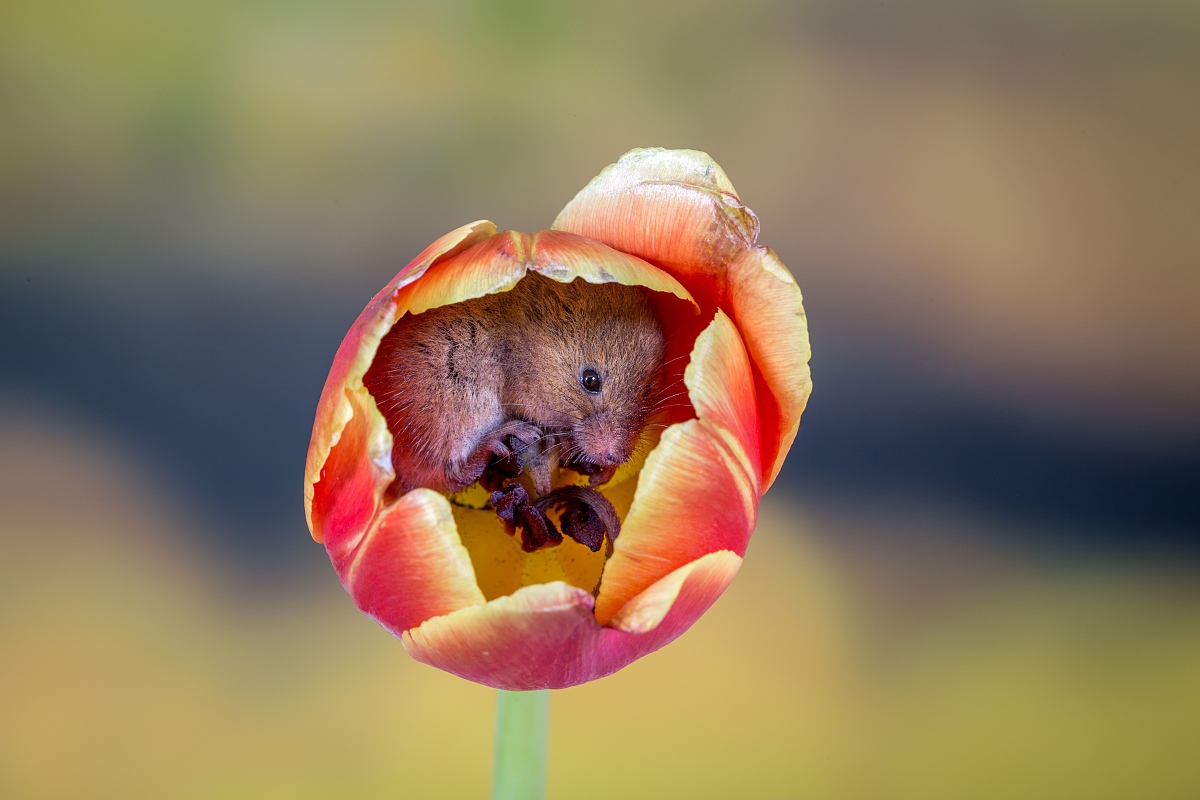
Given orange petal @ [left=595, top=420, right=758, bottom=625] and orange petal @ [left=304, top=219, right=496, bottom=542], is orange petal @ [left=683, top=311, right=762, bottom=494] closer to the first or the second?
orange petal @ [left=595, top=420, right=758, bottom=625]

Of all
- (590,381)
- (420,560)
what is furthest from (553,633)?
(590,381)

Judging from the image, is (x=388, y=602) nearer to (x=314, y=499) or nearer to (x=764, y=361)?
(x=314, y=499)

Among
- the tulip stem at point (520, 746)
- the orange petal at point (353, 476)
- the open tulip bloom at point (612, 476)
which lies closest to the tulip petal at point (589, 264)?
the open tulip bloom at point (612, 476)

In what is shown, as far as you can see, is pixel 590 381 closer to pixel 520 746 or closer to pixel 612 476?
pixel 612 476

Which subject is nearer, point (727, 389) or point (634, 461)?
point (727, 389)

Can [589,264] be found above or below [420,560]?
above
